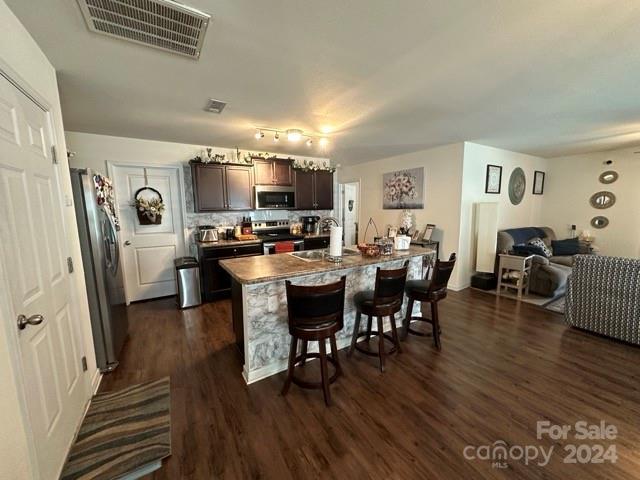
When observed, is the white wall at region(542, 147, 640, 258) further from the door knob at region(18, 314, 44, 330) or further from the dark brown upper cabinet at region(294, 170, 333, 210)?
the door knob at region(18, 314, 44, 330)

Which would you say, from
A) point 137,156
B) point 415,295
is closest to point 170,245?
point 137,156

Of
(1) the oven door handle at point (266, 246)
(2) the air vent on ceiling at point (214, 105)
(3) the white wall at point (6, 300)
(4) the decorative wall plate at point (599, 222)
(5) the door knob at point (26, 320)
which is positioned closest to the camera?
(3) the white wall at point (6, 300)

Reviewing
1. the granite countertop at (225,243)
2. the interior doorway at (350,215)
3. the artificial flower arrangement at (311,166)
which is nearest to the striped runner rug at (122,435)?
the granite countertop at (225,243)

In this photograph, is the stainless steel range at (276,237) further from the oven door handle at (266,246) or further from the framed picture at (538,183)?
the framed picture at (538,183)

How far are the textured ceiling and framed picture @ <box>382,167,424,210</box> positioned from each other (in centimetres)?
146

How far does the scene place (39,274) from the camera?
146 cm

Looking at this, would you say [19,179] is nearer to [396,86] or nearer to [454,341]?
[396,86]

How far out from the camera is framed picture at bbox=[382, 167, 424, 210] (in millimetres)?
4852

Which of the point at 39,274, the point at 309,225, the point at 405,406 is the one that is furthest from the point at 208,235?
the point at 405,406

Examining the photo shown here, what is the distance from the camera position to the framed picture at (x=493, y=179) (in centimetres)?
463

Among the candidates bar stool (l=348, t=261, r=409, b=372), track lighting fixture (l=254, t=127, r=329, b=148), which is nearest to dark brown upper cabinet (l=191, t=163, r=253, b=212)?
track lighting fixture (l=254, t=127, r=329, b=148)

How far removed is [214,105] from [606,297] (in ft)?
15.0

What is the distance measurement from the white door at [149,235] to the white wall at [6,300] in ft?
7.05

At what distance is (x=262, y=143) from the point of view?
13.7ft
